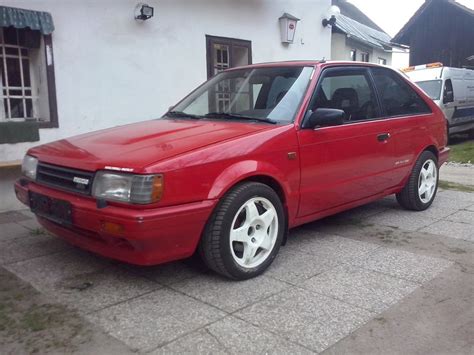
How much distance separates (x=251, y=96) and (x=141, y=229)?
75.4 inches

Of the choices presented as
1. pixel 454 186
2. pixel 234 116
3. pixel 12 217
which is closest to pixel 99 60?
pixel 12 217

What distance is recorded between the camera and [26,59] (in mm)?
5949

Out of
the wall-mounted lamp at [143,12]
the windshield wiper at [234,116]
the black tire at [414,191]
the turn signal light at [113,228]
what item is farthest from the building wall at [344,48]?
the turn signal light at [113,228]

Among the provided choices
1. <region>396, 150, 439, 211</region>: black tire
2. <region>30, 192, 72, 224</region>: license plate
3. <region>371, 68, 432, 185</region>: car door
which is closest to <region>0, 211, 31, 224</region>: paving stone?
<region>30, 192, 72, 224</region>: license plate

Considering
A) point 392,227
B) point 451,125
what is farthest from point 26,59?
point 451,125

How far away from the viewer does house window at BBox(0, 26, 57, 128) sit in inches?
226

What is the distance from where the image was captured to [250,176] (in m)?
3.51

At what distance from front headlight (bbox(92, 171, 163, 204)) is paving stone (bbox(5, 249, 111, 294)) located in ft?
2.85

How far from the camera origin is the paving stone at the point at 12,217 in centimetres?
525

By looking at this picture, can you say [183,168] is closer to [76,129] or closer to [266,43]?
[76,129]

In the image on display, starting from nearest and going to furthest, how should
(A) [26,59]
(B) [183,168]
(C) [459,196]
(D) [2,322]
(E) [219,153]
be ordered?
(D) [2,322], (B) [183,168], (E) [219,153], (A) [26,59], (C) [459,196]

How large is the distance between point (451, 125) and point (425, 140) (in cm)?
869

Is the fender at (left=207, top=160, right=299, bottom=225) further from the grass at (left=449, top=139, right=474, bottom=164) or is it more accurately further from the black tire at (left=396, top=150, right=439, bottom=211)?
the grass at (left=449, top=139, right=474, bottom=164)

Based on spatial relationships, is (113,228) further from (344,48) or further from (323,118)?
(344,48)
